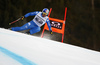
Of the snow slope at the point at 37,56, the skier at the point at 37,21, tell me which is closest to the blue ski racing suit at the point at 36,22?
the skier at the point at 37,21

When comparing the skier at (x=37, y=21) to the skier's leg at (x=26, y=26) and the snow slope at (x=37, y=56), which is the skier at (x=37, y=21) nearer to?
the skier's leg at (x=26, y=26)

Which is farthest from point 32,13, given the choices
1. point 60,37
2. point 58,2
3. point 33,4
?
point 60,37

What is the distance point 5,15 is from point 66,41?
1317 millimetres

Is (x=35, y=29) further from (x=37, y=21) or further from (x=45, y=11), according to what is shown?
(x=45, y=11)

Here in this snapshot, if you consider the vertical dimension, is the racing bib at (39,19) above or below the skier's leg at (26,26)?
above

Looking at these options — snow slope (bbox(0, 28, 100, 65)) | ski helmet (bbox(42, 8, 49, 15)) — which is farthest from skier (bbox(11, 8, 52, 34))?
snow slope (bbox(0, 28, 100, 65))

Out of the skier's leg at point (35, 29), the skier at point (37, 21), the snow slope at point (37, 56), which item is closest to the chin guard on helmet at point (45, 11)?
the skier at point (37, 21)

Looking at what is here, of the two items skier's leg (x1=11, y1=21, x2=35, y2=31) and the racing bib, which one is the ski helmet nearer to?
the racing bib

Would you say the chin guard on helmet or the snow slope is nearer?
the snow slope

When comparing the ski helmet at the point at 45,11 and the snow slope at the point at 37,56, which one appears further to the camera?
the ski helmet at the point at 45,11

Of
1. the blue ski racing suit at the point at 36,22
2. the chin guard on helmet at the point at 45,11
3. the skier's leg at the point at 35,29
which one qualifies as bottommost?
the skier's leg at the point at 35,29

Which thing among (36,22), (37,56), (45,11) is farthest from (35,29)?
(37,56)

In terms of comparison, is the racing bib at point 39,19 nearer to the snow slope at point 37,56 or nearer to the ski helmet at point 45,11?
the ski helmet at point 45,11

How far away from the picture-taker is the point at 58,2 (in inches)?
62.0
